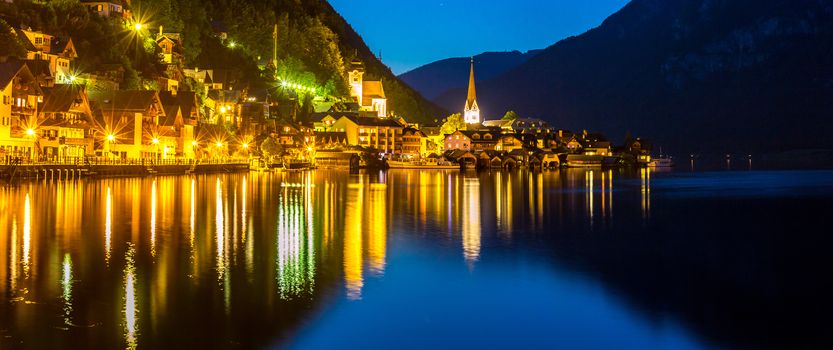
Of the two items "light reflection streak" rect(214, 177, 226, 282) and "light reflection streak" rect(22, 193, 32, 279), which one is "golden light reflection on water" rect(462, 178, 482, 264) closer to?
"light reflection streak" rect(214, 177, 226, 282)

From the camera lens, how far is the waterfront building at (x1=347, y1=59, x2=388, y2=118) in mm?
180875

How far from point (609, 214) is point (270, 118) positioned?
8739cm

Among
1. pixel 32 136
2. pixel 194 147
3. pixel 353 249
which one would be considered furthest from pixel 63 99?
pixel 353 249

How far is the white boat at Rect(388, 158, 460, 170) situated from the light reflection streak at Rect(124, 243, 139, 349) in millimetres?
118225

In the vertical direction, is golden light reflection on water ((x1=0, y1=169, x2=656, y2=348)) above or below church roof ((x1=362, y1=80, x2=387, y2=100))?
below

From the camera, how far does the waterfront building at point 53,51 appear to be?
3147 inches

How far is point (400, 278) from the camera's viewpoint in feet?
76.7

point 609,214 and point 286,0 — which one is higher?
point 286,0

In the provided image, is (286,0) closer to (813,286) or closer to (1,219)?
(1,219)

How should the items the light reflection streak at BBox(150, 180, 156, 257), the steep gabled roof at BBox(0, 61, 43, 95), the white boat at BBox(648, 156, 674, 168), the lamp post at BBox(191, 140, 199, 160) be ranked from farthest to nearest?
the white boat at BBox(648, 156, 674, 168)
the lamp post at BBox(191, 140, 199, 160)
the steep gabled roof at BBox(0, 61, 43, 95)
the light reflection streak at BBox(150, 180, 156, 257)

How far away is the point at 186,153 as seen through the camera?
95250mm

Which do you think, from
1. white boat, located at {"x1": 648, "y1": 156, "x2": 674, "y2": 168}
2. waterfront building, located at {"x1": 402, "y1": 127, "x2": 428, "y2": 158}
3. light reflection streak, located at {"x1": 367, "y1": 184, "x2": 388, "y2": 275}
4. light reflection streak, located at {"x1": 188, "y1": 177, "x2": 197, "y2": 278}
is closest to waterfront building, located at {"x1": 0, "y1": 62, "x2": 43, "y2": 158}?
light reflection streak, located at {"x1": 188, "y1": 177, "x2": 197, "y2": 278}

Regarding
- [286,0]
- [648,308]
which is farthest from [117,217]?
[286,0]

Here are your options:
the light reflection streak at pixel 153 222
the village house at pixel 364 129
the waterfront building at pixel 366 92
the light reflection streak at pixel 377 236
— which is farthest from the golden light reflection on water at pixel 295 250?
the waterfront building at pixel 366 92
